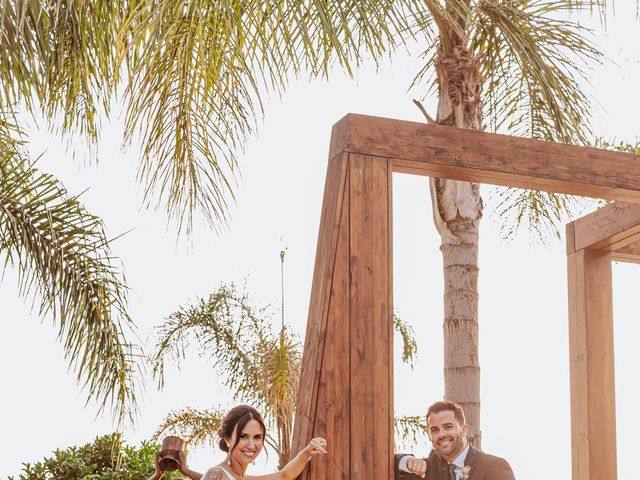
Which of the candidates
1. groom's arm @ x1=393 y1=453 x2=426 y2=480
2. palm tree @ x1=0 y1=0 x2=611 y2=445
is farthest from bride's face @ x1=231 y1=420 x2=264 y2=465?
palm tree @ x1=0 y1=0 x2=611 y2=445

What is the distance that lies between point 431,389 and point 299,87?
470 centimetres

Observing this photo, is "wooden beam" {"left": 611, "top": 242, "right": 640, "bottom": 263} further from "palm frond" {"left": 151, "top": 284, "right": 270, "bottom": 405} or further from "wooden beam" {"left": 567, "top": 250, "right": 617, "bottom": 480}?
"palm frond" {"left": 151, "top": 284, "right": 270, "bottom": 405}

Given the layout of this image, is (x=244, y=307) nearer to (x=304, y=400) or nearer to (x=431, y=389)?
(x=431, y=389)

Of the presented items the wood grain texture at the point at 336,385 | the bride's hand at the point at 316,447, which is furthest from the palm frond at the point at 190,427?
the bride's hand at the point at 316,447

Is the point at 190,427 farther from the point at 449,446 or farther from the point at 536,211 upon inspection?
the point at 449,446

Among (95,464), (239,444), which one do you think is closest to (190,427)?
(95,464)

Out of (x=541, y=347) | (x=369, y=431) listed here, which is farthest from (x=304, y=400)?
(x=541, y=347)

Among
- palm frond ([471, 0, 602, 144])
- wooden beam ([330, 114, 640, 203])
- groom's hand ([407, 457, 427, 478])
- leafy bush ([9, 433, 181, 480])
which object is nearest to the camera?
groom's hand ([407, 457, 427, 478])

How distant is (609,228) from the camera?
302 inches

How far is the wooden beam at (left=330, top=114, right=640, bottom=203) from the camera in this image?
204 inches

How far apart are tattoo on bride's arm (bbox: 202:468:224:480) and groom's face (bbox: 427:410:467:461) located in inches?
43.2

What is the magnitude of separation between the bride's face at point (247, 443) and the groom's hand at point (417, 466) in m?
0.75

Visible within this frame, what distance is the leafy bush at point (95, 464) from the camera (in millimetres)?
11188

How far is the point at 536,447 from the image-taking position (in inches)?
471
